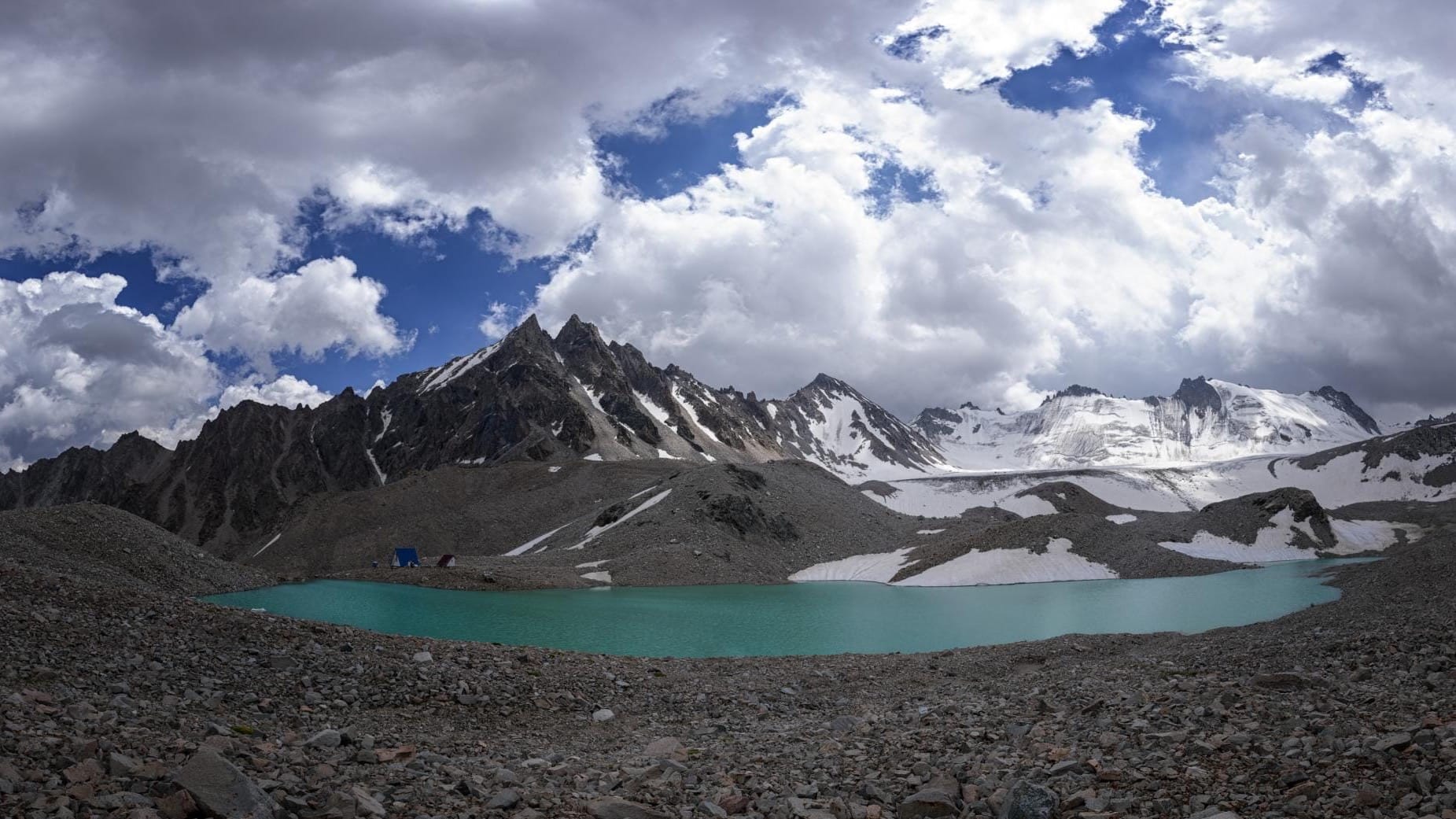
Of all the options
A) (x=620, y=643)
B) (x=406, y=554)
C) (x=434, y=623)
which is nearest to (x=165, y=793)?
(x=620, y=643)

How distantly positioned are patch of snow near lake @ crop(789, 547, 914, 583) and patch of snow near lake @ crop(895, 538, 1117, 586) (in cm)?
395

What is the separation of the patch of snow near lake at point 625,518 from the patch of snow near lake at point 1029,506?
281 feet

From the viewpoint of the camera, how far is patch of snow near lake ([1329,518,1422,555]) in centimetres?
9475

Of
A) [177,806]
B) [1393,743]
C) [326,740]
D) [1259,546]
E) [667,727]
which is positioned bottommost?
[1259,546]

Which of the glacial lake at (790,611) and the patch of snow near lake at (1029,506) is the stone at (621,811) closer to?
the glacial lake at (790,611)

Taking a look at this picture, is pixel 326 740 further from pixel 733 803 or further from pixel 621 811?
pixel 733 803

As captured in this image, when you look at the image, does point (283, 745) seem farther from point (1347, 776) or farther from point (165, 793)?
point (1347, 776)

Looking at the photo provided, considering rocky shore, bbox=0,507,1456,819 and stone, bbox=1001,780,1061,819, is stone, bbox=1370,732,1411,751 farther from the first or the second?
stone, bbox=1001,780,1061,819

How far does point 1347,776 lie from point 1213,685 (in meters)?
5.97

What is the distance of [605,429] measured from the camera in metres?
170

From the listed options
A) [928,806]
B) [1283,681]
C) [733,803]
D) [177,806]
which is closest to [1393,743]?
[928,806]

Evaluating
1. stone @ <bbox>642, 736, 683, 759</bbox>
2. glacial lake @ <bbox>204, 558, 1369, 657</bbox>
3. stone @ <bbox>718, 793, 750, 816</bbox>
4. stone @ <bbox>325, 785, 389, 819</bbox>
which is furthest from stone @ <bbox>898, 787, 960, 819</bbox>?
glacial lake @ <bbox>204, 558, 1369, 657</bbox>

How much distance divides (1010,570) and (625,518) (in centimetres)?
3984

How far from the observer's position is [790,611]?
50594 mm
